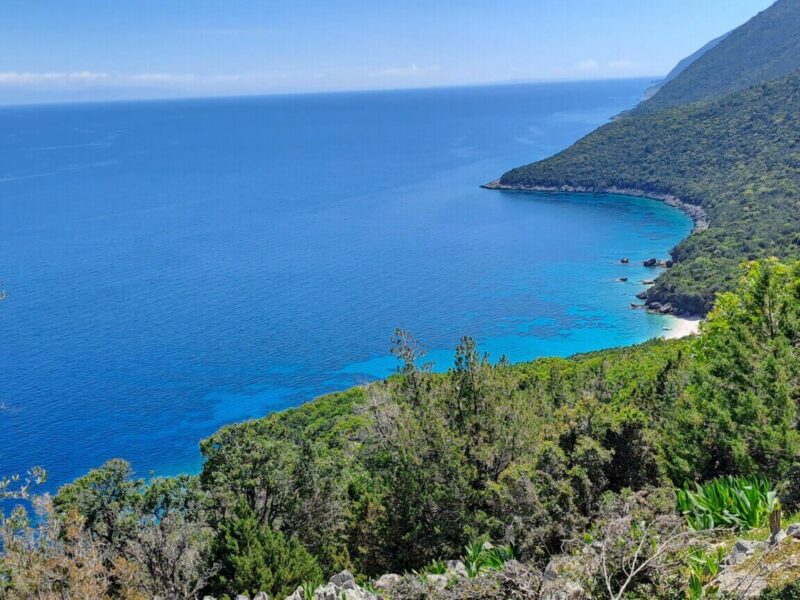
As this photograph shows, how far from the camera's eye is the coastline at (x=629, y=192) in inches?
4550

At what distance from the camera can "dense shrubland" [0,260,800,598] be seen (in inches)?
523

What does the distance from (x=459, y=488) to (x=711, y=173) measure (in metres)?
132

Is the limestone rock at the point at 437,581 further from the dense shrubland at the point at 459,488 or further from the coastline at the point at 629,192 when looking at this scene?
the coastline at the point at 629,192

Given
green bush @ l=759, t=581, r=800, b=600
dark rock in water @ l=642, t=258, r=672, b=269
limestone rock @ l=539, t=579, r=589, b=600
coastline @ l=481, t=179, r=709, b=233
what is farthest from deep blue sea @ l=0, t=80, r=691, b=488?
green bush @ l=759, t=581, r=800, b=600

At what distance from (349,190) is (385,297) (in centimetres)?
7522

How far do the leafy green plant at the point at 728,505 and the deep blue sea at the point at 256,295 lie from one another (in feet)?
159

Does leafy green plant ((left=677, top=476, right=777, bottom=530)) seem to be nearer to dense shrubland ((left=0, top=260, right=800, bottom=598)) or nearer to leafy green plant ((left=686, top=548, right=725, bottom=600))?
dense shrubland ((left=0, top=260, right=800, bottom=598))

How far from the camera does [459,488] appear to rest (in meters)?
17.7

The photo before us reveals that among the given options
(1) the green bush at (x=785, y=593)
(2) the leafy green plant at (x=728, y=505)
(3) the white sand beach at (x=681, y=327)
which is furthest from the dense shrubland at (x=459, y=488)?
(3) the white sand beach at (x=681, y=327)

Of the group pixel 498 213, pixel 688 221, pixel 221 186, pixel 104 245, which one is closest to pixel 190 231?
pixel 104 245

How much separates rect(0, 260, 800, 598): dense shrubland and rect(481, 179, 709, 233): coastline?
96.2m

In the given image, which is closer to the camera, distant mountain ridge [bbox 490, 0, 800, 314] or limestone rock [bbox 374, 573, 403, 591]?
limestone rock [bbox 374, 573, 403, 591]

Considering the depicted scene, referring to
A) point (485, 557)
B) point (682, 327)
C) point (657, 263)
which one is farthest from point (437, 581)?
point (657, 263)

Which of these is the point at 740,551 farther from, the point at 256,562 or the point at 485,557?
the point at 256,562
